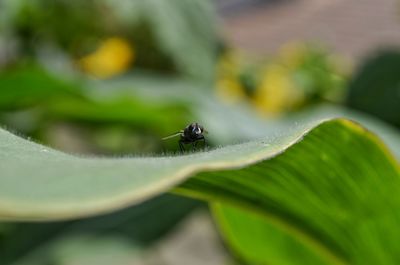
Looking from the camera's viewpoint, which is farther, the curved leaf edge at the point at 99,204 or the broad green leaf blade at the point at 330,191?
the broad green leaf blade at the point at 330,191

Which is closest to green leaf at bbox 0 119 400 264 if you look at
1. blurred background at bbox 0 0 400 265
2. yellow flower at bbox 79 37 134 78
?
blurred background at bbox 0 0 400 265

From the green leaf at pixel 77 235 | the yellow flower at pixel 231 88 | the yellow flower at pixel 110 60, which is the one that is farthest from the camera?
the yellow flower at pixel 110 60

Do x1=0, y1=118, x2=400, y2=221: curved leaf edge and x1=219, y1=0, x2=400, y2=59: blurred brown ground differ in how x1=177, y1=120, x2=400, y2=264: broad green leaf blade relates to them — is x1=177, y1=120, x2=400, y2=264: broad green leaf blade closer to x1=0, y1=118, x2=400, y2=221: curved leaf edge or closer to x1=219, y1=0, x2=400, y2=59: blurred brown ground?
x1=0, y1=118, x2=400, y2=221: curved leaf edge

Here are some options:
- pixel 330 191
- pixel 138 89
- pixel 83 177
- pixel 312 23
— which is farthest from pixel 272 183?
pixel 312 23

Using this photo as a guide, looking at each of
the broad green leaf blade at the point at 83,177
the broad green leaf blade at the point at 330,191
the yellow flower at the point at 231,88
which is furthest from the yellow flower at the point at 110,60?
the broad green leaf blade at the point at 83,177

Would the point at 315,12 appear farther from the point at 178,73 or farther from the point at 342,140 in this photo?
the point at 342,140

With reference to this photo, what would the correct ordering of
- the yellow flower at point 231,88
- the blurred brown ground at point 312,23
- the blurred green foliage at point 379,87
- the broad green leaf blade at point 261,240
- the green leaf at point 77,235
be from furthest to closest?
the blurred brown ground at point 312,23 < the yellow flower at point 231,88 < the blurred green foliage at point 379,87 < the green leaf at point 77,235 < the broad green leaf blade at point 261,240

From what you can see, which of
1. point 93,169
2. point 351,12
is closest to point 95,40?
point 93,169

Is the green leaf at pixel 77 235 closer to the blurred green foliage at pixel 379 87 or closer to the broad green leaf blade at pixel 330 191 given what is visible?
the blurred green foliage at pixel 379 87
